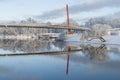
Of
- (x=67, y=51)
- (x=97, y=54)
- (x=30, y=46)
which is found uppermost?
(x=97, y=54)

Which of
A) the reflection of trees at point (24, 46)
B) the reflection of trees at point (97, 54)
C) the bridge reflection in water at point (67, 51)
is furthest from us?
the reflection of trees at point (24, 46)

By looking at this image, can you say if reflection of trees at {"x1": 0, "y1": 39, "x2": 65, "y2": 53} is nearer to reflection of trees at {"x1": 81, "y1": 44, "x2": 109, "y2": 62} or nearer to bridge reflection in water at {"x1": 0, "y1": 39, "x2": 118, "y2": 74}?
bridge reflection in water at {"x1": 0, "y1": 39, "x2": 118, "y2": 74}

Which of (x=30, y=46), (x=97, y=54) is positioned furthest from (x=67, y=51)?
(x=30, y=46)

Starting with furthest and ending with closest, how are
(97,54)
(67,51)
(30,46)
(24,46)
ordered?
(30,46) → (24,46) → (67,51) → (97,54)

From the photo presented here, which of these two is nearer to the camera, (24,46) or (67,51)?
(67,51)

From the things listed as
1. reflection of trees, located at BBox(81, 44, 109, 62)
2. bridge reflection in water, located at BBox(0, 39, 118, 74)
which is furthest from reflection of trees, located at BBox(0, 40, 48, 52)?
reflection of trees, located at BBox(81, 44, 109, 62)

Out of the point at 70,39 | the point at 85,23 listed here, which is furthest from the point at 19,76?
the point at 85,23

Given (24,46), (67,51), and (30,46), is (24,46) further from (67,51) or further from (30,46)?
(67,51)

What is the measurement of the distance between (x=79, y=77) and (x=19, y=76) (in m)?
3.57

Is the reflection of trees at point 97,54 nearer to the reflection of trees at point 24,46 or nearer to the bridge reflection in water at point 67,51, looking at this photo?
the bridge reflection in water at point 67,51

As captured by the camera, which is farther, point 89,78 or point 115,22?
point 115,22

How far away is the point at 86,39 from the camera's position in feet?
250

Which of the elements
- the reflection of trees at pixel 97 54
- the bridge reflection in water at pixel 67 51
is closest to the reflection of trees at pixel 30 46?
the bridge reflection in water at pixel 67 51

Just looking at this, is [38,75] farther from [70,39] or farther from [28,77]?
[70,39]
